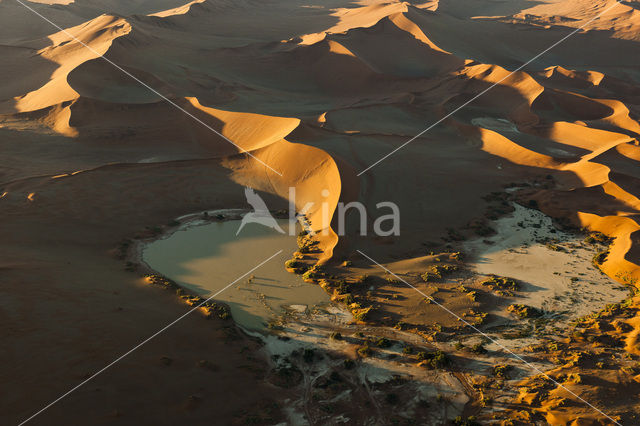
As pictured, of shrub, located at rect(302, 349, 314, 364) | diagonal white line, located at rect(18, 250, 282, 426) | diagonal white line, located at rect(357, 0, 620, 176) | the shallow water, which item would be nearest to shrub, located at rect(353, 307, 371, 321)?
the shallow water

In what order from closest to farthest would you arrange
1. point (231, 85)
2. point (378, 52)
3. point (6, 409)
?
point (6, 409), point (231, 85), point (378, 52)

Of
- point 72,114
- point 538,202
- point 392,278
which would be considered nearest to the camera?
point 392,278

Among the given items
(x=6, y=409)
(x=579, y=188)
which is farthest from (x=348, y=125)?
(x=6, y=409)

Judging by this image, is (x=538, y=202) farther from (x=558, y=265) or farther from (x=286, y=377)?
(x=286, y=377)

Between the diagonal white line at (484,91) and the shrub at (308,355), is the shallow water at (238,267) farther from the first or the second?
the diagonal white line at (484,91)

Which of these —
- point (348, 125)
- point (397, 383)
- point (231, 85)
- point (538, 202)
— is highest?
point (231, 85)

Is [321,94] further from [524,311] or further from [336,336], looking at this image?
[336,336]
